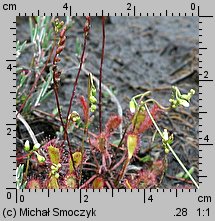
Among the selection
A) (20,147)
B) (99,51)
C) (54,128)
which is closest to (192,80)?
(99,51)

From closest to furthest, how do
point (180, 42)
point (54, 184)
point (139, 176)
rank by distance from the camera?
point (54, 184), point (139, 176), point (180, 42)

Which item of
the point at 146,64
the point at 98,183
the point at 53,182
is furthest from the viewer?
the point at 146,64

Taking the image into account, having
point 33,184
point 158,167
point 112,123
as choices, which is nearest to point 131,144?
point 112,123

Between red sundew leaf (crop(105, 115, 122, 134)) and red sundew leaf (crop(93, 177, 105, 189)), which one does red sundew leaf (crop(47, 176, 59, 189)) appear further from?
red sundew leaf (crop(105, 115, 122, 134))

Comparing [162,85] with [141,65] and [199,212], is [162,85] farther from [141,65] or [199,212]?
[199,212]

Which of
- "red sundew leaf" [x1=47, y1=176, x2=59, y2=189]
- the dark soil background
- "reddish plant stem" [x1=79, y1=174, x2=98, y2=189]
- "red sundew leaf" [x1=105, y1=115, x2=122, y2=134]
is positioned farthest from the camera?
the dark soil background

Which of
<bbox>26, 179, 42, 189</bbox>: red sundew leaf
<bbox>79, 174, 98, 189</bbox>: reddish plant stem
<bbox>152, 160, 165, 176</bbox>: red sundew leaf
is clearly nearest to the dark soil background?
<bbox>152, 160, 165, 176</bbox>: red sundew leaf

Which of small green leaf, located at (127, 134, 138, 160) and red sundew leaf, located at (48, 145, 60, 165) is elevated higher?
small green leaf, located at (127, 134, 138, 160)

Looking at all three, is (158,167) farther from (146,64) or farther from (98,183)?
(146,64)
